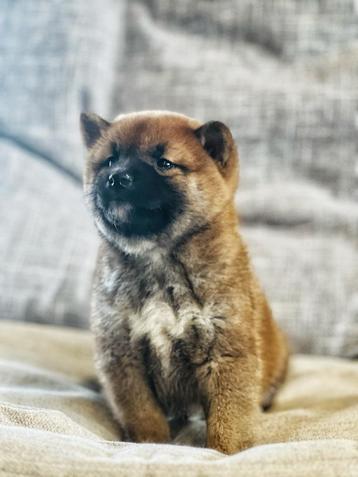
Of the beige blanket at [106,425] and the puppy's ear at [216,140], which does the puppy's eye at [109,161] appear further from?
the beige blanket at [106,425]

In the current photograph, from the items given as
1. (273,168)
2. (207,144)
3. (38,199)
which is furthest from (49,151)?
(207,144)

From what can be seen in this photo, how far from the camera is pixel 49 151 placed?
192 centimetres

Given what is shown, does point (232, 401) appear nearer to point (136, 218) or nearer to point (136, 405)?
point (136, 405)

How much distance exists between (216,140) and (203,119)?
2.51ft

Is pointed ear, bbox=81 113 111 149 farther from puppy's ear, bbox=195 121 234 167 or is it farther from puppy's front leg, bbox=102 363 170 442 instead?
puppy's front leg, bbox=102 363 170 442

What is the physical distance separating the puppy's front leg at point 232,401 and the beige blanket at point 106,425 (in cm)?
6

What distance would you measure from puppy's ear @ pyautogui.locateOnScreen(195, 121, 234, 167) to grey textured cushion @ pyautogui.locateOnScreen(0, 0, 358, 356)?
0.70 m

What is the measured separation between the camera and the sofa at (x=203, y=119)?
1770 millimetres

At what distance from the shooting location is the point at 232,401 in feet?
3.58

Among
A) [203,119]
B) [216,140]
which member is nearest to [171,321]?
[216,140]

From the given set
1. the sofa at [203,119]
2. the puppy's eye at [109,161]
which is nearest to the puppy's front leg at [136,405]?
the puppy's eye at [109,161]

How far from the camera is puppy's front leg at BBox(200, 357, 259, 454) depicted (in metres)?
1.08

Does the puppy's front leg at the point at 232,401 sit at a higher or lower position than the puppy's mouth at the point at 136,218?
lower

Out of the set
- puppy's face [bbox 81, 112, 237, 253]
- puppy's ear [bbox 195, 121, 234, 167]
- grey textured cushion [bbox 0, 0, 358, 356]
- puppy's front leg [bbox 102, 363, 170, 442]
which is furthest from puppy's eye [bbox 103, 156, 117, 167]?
grey textured cushion [bbox 0, 0, 358, 356]
